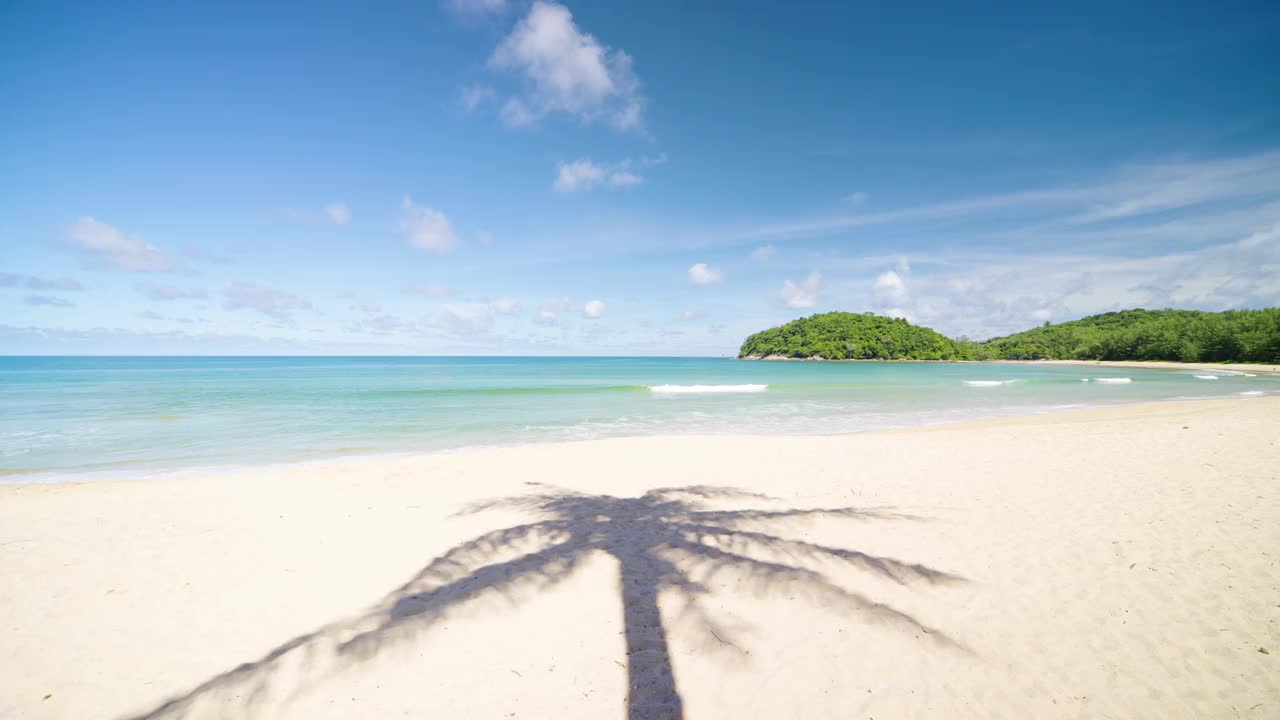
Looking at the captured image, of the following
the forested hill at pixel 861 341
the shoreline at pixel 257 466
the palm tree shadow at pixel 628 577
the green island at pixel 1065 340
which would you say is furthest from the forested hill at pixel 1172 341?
the palm tree shadow at pixel 628 577

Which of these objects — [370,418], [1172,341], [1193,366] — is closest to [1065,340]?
[1172,341]

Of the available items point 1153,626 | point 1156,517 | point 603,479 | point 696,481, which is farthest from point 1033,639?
point 603,479

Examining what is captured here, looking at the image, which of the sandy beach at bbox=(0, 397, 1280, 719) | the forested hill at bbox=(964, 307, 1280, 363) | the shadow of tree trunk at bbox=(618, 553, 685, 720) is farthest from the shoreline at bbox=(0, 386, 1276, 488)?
the forested hill at bbox=(964, 307, 1280, 363)

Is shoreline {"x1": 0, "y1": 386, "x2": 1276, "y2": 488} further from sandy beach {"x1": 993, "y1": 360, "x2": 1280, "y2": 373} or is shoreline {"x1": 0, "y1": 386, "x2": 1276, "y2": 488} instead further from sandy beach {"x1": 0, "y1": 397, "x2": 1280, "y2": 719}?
sandy beach {"x1": 993, "y1": 360, "x2": 1280, "y2": 373}

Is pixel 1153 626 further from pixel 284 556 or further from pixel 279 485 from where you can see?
pixel 279 485

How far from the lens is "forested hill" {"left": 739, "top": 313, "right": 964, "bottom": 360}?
135 m

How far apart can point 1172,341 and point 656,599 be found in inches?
4727

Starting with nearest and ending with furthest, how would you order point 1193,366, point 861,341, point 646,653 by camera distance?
point 646,653 → point 1193,366 → point 861,341

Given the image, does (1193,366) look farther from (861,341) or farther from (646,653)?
(646,653)

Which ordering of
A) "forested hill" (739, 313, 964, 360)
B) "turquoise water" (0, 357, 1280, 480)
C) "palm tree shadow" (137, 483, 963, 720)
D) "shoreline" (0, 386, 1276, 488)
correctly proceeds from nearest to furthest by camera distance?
1. "palm tree shadow" (137, 483, 963, 720)
2. "shoreline" (0, 386, 1276, 488)
3. "turquoise water" (0, 357, 1280, 480)
4. "forested hill" (739, 313, 964, 360)

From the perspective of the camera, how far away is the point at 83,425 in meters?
19.0

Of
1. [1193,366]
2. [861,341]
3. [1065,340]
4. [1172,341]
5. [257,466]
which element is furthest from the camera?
[861,341]

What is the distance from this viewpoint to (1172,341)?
84812 mm

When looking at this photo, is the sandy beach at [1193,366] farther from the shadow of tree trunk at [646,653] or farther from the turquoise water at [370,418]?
the shadow of tree trunk at [646,653]
